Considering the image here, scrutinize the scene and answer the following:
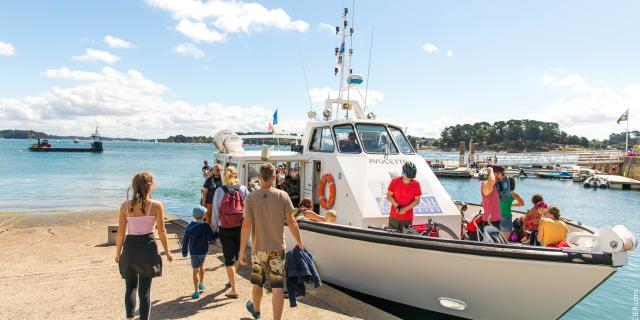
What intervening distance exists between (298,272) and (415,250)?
73.3 inches

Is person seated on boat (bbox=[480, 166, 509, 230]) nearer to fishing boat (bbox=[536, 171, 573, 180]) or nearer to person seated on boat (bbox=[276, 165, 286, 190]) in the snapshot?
person seated on boat (bbox=[276, 165, 286, 190])

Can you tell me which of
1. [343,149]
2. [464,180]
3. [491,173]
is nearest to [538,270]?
[491,173]

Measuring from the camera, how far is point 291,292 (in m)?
4.64

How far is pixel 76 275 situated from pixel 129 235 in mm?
3626

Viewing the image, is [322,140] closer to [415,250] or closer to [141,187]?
[415,250]

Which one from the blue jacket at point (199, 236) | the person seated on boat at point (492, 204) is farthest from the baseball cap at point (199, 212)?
the person seated on boat at point (492, 204)

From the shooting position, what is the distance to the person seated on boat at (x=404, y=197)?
595 centimetres

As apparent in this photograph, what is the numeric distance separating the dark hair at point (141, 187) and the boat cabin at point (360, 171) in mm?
3879

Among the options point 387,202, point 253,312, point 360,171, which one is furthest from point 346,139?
point 253,312

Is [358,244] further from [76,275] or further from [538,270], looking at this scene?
[76,275]

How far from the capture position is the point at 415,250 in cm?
554

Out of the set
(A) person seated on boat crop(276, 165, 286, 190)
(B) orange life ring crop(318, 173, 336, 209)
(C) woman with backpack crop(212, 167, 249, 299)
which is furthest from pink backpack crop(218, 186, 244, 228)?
(A) person seated on boat crop(276, 165, 286, 190)

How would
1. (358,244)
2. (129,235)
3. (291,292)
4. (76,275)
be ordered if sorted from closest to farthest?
(129,235) → (291,292) → (358,244) → (76,275)

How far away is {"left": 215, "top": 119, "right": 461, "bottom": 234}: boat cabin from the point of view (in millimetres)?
7234
